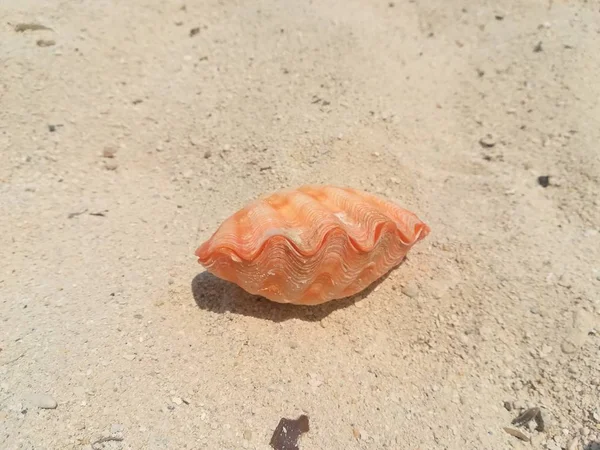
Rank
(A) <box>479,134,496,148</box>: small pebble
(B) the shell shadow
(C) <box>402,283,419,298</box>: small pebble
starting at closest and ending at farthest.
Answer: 1. (B) the shell shadow
2. (C) <box>402,283,419,298</box>: small pebble
3. (A) <box>479,134,496,148</box>: small pebble

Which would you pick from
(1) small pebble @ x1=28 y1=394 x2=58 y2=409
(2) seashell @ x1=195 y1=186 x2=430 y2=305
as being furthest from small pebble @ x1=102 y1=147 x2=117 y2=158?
(1) small pebble @ x1=28 y1=394 x2=58 y2=409

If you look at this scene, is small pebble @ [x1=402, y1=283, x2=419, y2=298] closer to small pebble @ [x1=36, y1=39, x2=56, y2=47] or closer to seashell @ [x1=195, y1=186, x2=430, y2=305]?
seashell @ [x1=195, y1=186, x2=430, y2=305]

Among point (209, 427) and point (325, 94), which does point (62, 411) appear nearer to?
point (209, 427)

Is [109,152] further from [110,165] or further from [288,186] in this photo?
[288,186]

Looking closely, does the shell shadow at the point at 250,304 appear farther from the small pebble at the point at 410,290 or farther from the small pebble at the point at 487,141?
the small pebble at the point at 487,141

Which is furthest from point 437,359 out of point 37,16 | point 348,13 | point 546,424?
point 37,16

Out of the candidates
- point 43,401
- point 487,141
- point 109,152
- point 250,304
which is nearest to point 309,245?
point 250,304
